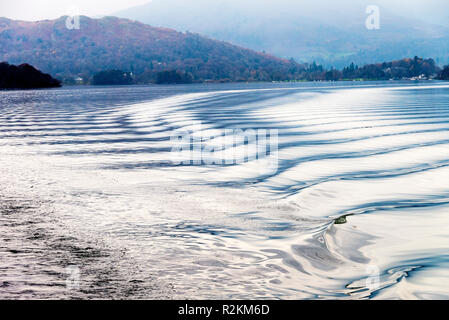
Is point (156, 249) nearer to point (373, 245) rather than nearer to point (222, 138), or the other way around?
point (373, 245)

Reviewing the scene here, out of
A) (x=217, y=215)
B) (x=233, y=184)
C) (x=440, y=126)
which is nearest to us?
(x=217, y=215)

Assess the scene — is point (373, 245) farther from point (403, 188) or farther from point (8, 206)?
point (8, 206)

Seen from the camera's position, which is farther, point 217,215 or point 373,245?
point 217,215
